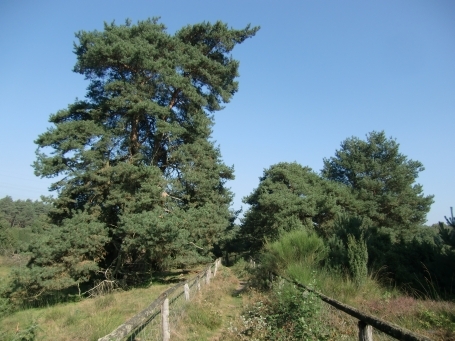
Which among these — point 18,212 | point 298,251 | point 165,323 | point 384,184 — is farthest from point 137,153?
point 18,212

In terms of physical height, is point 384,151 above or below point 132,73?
below

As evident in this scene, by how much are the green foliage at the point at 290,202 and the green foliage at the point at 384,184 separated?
8.43 feet

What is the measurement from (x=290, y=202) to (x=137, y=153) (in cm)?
1670

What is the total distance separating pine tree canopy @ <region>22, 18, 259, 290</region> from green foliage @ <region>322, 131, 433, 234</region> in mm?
19021

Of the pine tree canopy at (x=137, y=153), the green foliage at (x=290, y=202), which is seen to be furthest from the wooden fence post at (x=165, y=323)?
the green foliage at (x=290, y=202)

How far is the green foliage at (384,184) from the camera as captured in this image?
29906 millimetres

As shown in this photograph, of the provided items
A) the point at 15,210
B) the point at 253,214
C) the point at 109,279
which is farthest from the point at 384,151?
the point at 15,210

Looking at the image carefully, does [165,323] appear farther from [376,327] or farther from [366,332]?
[376,327]

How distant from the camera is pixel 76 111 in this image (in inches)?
743

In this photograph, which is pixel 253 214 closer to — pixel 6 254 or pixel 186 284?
pixel 186 284

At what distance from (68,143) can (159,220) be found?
6881mm

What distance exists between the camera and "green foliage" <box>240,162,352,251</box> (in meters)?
28.5

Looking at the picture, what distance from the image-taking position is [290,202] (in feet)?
94.0

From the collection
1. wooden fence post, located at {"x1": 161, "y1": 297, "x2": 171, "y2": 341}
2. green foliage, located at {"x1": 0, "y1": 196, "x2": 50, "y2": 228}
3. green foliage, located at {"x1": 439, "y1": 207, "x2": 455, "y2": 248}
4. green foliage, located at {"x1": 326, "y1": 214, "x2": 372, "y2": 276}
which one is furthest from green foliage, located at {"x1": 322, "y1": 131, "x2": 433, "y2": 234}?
green foliage, located at {"x1": 0, "y1": 196, "x2": 50, "y2": 228}
